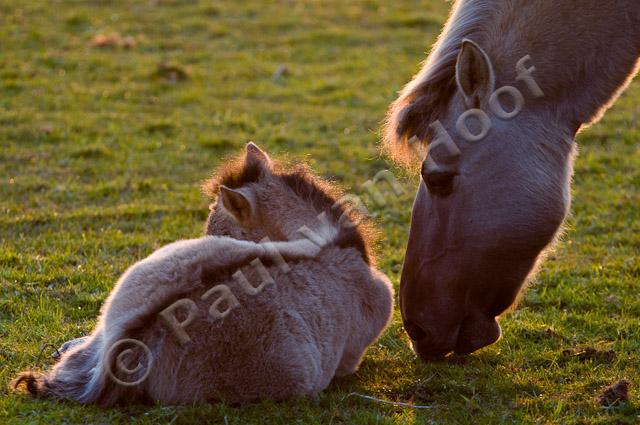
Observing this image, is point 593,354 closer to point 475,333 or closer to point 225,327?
point 475,333

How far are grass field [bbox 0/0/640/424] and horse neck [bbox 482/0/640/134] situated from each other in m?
1.47

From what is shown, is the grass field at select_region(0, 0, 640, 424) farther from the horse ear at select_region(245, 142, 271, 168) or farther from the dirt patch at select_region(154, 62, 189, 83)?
the horse ear at select_region(245, 142, 271, 168)

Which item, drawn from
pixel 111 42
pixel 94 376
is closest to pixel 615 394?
pixel 94 376

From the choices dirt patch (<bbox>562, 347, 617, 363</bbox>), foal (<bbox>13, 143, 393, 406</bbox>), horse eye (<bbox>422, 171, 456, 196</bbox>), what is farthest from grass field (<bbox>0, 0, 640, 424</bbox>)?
horse eye (<bbox>422, 171, 456, 196</bbox>)

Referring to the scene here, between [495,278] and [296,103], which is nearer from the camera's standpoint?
[495,278]

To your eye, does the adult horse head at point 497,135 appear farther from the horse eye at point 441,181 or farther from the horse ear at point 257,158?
the horse ear at point 257,158

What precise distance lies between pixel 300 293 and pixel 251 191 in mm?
962

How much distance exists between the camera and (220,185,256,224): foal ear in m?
5.08

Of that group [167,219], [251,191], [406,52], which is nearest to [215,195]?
[251,191]

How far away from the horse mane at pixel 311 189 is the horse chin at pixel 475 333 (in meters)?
0.70

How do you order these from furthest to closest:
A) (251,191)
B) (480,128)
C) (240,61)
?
(240,61) < (251,191) < (480,128)

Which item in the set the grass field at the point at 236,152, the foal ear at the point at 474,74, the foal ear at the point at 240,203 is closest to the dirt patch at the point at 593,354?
the grass field at the point at 236,152

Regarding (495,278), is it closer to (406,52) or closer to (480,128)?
(480,128)

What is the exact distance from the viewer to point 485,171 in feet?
14.8
